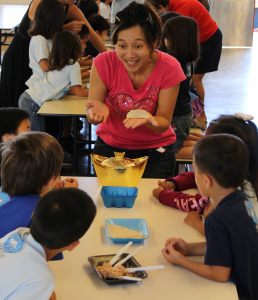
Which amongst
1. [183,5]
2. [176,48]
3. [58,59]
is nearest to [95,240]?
[176,48]

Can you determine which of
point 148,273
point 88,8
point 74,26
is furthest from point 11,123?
point 88,8

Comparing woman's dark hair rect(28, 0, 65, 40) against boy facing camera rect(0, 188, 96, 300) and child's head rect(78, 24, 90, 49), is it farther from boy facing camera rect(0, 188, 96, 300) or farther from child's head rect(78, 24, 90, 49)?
boy facing camera rect(0, 188, 96, 300)

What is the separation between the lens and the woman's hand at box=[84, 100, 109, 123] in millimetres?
1680

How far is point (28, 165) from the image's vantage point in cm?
118

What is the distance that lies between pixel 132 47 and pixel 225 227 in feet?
3.34

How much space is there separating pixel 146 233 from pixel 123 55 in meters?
0.92

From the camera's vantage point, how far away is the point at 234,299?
100 cm

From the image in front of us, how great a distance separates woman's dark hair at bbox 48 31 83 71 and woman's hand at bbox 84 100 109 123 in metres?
1.24

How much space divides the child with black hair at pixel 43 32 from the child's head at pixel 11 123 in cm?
105

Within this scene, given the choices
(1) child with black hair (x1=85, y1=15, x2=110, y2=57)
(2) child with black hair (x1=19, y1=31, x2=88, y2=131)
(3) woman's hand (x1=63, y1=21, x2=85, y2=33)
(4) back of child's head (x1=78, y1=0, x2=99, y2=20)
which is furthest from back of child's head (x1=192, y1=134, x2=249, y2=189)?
(4) back of child's head (x1=78, y1=0, x2=99, y2=20)

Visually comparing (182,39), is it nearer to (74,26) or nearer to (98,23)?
(74,26)

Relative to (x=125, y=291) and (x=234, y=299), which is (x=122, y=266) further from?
(x=234, y=299)

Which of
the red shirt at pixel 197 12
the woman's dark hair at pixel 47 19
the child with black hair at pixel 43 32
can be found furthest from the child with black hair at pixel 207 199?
the red shirt at pixel 197 12

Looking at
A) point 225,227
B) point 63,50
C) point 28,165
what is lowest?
point 225,227
